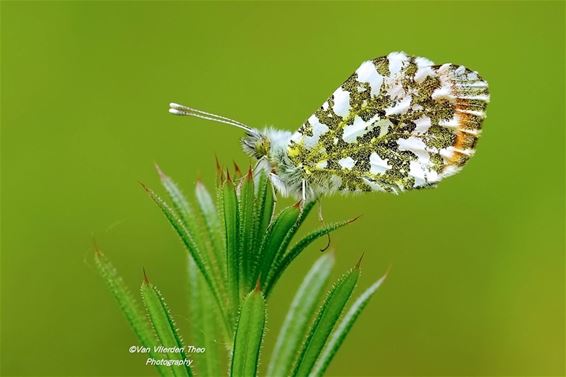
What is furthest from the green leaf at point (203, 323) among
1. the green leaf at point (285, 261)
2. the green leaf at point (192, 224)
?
the green leaf at point (285, 261)

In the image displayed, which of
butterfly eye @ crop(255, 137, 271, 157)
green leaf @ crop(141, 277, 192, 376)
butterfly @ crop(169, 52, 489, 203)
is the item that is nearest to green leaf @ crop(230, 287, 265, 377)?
green leaf @ crop(141, 277, 192, 376)

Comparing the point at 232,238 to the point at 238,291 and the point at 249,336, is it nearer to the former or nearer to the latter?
the point at 238,291

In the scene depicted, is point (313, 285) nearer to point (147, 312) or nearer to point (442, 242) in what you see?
point (147, 312)

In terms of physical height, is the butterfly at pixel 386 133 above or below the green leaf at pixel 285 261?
above

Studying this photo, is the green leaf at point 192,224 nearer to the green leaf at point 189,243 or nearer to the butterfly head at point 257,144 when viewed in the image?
the green leaf at point 189,243

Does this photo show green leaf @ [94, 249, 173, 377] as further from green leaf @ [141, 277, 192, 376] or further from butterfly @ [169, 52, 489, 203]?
butterfly @ [169, 52, 489, 203]

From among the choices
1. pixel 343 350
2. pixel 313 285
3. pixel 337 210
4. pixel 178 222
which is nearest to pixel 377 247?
pixel 337 210
